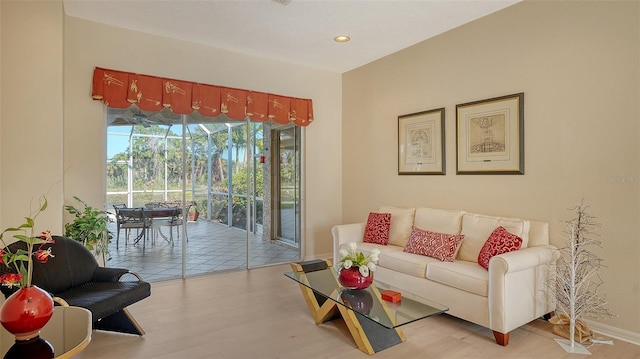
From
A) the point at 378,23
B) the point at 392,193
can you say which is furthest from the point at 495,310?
the point at 378,23

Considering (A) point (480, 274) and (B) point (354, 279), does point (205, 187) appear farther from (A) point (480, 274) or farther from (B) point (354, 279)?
(A) point (480, 274)

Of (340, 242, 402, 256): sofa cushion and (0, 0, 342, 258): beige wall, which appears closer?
(0, 0, 342, 258): beige wall

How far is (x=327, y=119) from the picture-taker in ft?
18.9

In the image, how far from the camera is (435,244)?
362cm

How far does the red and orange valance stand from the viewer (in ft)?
13.3

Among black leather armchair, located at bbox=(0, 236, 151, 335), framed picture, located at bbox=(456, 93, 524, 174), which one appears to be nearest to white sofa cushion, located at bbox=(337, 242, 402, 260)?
framed picture, located at bbox=(456, 93, 524, 174)

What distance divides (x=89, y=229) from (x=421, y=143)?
12.7 feet

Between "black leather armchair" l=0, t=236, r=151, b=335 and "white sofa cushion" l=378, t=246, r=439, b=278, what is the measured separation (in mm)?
2289

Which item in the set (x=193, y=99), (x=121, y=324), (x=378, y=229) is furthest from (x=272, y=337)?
(x=193, y=99)

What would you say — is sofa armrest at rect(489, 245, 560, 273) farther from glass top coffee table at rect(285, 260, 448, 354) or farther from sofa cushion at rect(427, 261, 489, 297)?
glass top coffee table at rect(285, 260, 448, 354)

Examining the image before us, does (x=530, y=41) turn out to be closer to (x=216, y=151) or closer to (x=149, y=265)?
(x=216, y=151)

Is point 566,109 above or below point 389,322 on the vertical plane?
above

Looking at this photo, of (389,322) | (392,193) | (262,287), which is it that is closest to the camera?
(389,322)

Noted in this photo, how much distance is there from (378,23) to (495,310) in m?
3.09
